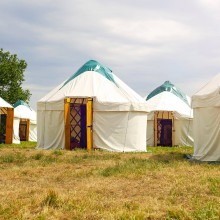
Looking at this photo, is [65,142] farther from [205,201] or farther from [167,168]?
[205,201]

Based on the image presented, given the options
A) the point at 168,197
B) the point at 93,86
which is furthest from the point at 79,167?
the point at 93,86

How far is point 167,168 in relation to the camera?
888 centimetres

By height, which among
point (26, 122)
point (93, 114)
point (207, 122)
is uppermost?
point (93, 114)

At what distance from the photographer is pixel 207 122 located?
455 inches

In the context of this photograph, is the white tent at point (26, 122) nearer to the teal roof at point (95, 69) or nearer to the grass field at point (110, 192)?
the teal roof at point (95, 69)

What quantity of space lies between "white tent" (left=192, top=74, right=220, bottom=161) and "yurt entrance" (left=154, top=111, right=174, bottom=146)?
8579 millimetres

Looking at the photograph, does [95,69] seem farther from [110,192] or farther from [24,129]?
[24,129]

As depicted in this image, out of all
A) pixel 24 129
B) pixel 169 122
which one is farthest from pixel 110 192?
pixel 24 129

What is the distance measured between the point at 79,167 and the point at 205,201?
445 cm

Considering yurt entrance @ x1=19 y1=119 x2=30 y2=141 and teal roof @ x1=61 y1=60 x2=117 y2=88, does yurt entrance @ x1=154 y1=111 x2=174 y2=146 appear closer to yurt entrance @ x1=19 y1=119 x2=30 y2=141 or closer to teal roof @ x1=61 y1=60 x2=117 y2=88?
teal roof @ x1=61 y1=60 x2=117 y2=88

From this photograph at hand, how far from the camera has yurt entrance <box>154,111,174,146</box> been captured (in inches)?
822

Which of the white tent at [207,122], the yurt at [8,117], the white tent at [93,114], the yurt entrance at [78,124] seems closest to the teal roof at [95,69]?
the white tent at [93,114]

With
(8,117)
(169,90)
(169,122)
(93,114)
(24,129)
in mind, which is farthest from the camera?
(24,129)

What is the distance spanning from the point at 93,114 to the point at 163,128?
7.72 m
